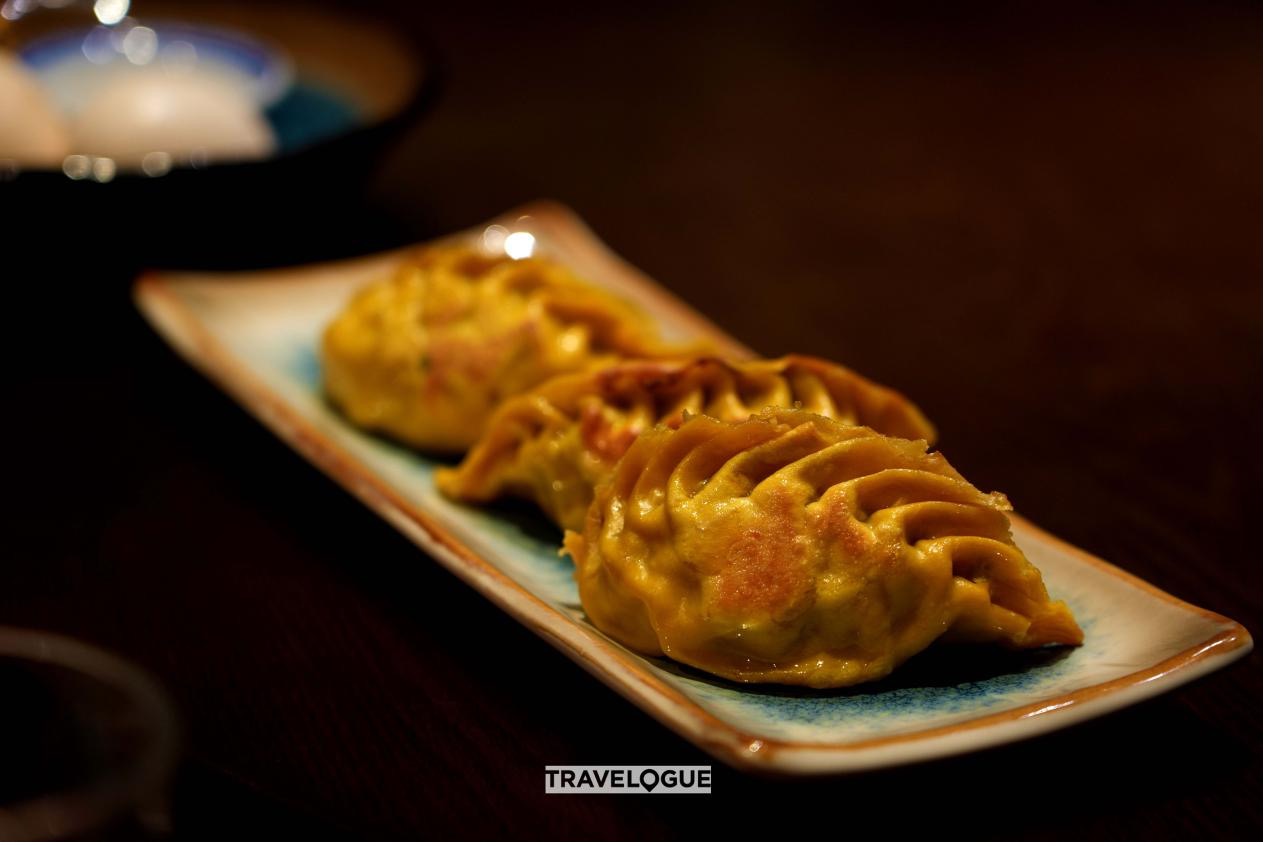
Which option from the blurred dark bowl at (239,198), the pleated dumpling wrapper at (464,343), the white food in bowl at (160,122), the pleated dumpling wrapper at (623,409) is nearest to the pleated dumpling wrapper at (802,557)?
the pleated dumpling wrapper at (623,409)

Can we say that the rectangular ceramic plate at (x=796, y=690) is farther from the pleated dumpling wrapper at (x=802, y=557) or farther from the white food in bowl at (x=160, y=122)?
the white food in bowl at (x=160, y=122)

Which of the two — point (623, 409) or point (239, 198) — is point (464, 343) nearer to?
point (623, 409)

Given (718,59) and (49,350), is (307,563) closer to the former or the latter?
(49,350)

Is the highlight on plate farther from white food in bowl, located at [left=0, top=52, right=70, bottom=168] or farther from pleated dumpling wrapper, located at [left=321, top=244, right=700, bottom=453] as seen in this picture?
white food in bowl, located at [left=0, top=52, right=70, bottom=168]

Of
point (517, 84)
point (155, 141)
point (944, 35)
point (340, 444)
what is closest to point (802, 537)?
point (340, 444)

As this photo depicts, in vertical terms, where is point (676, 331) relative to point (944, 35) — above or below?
below
